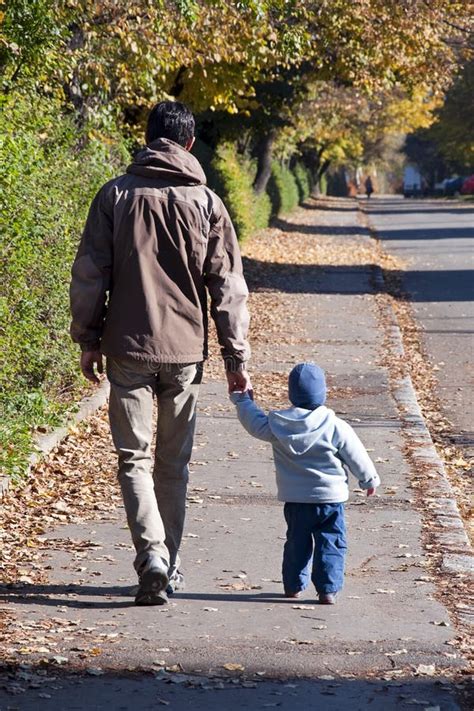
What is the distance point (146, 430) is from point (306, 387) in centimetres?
71

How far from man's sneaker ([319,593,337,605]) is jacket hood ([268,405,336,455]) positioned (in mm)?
623

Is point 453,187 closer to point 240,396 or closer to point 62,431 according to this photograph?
point 62,431

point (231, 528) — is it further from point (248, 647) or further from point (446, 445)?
point (446, 445)

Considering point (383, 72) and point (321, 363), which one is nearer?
point (321, 363)

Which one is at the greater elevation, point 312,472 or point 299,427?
point 299,427

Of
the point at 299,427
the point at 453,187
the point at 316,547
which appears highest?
the point at 299,427

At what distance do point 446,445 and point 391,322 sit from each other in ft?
25.3

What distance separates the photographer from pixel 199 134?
1169 inches

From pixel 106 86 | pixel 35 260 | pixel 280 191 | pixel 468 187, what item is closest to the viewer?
pixel 35 260

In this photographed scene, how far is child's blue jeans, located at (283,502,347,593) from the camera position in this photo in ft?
19.2

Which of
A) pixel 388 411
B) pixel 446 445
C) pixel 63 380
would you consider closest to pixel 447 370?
pixel 388 411

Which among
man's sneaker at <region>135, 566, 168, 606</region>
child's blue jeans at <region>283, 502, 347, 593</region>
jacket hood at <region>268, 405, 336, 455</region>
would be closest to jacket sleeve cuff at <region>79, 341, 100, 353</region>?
jacket hood at <region>268, 405, 336, 455</region>

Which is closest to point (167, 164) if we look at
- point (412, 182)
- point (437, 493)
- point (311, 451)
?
point (311, 451)

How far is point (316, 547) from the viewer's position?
590cm
